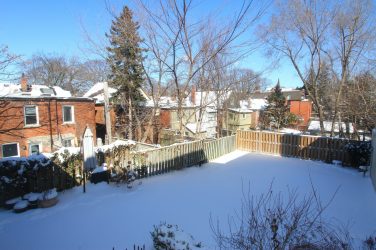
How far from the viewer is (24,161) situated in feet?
21.9

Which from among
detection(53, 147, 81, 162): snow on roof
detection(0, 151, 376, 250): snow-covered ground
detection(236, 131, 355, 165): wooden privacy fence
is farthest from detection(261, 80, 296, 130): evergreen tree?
detection(53, 147, 81, 162): snow on roof

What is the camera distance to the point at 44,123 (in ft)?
52.5

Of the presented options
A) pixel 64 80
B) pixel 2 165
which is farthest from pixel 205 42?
pixel 64 80

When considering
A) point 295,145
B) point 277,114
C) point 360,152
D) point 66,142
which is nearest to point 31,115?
point 66,142

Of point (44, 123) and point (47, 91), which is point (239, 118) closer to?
point (47, 91)

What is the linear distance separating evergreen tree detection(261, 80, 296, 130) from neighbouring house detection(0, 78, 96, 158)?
2098 centimetres

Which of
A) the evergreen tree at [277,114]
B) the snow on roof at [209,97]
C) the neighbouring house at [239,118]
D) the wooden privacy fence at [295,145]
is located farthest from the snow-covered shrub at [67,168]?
the evergreen tree at [277,114]

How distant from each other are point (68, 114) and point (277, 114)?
2287cm

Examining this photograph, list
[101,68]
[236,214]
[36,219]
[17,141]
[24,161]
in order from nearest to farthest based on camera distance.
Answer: [36,219]
[236,214]
[24,161]
[17,141]
[101,68]

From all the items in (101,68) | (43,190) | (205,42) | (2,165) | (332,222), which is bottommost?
(332,222)

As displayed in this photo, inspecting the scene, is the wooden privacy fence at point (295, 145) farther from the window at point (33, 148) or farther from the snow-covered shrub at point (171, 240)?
the window at point (33, 148)

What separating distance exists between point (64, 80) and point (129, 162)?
3473 cm

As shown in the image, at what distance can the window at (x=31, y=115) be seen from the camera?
1529 cm

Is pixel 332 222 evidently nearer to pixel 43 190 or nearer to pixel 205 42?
pixel 205 42
